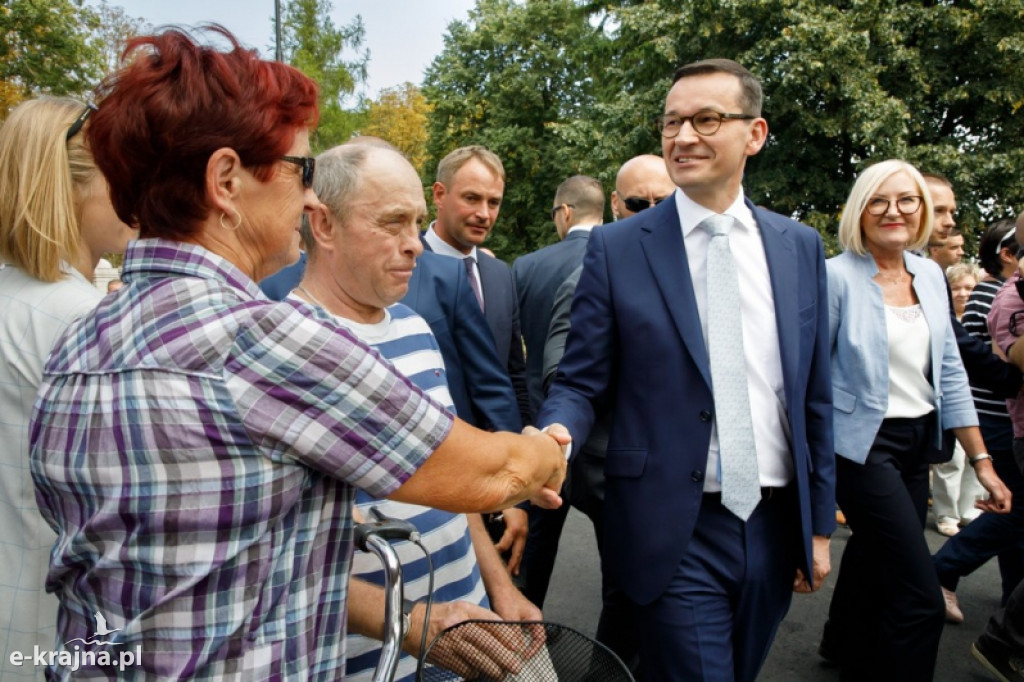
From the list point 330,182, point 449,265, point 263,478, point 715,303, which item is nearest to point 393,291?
point 330,182

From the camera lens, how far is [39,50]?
18.6 meters

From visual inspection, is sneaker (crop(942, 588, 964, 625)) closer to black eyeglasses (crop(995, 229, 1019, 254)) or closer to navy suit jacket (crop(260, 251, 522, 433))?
black eyeglasses (crop(995, 229, 1019, 254))

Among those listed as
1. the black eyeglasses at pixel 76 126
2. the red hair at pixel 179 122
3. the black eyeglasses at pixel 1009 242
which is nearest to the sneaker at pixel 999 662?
the black eyeglasses at pixel 1009 242

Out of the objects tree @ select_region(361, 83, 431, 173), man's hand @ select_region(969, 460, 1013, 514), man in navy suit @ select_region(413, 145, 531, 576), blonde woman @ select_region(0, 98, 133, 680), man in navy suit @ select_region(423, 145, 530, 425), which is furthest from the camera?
tree @ select_region(361, 83, 431, 173)

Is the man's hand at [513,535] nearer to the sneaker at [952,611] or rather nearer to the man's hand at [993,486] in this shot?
the man's hand at [993,486]

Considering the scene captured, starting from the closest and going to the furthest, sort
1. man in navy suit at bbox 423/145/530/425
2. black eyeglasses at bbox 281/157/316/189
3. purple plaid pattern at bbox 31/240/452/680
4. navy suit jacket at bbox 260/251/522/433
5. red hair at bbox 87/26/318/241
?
purple plaid pattern at bbox 31/240/452/680, red hair at bbox 87/26/318/241, black eyeglasses at bbox 281/157/316/189, navy suit jacket at bbox 260/251/522/433, man in navy suit at bbox 423/145/530/425

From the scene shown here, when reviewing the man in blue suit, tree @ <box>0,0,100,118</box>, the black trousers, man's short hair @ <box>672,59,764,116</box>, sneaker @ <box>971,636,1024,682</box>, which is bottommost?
sneaker @ <box>971,636,1024,682</box>

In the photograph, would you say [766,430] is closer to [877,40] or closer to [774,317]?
[774,317]

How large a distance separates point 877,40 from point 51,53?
18605 mm

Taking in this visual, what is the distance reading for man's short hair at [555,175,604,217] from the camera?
5148 mm

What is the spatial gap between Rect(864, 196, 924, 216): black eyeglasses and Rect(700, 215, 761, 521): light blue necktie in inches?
55.9

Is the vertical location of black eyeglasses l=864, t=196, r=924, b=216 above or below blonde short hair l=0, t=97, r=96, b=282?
above

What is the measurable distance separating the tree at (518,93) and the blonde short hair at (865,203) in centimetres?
2420

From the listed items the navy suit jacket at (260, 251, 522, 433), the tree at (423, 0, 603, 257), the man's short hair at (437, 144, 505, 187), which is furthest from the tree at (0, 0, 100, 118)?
the navy suit jacket at (260, 251, 522, 433)
